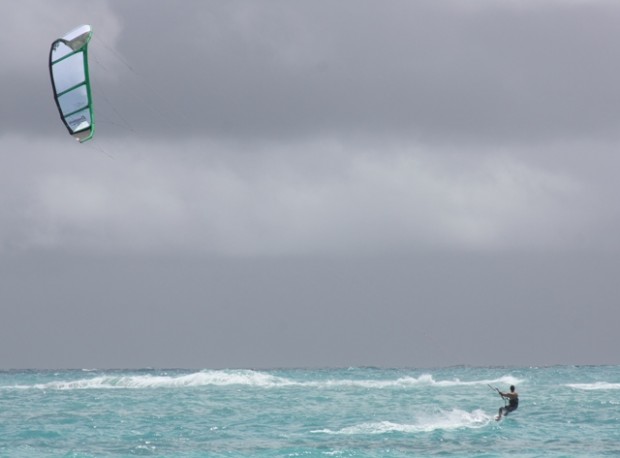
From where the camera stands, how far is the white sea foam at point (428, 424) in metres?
27.5

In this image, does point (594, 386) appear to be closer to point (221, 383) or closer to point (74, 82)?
point (221, 383)

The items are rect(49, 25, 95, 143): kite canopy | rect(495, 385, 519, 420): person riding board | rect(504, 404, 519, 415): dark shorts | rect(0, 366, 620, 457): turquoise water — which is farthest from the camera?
rect(504, 404, 519, 415): dark shorts

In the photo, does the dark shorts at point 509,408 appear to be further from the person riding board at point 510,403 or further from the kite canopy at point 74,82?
the kite canopy at point 74,82

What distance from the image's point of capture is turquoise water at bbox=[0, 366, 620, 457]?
79.9 ft

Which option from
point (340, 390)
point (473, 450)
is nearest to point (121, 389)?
point (340, 390)

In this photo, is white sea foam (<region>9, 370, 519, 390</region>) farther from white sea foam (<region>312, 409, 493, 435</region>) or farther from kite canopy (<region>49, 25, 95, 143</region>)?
kite canopy (<region>49, 25, 95, 143</region>)

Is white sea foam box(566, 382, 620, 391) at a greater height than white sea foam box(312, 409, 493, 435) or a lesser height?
greater

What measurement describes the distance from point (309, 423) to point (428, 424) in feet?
10.3

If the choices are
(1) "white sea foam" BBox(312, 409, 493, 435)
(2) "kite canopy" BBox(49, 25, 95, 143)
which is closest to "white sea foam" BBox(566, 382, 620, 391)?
(1) "white sea foam" BBox(312, 409, 493, 435)

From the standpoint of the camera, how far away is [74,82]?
20.2m

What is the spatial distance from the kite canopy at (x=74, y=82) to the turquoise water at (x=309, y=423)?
7395 millimetres

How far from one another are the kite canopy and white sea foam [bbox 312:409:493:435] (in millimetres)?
10629

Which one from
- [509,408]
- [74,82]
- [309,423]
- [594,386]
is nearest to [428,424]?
[509,408]

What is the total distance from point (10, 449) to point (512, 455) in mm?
10927
